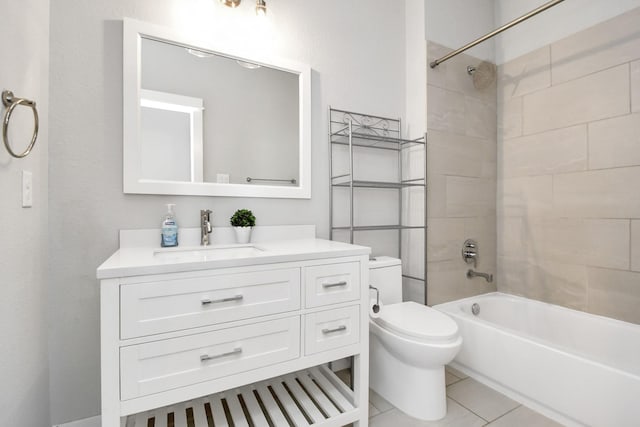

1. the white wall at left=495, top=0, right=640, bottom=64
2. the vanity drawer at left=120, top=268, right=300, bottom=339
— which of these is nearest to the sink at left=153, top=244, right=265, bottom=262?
the vanity drawer at left=120, top=268, right=300, bottom=339

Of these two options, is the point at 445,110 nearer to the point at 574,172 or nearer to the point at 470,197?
the point at 470,197

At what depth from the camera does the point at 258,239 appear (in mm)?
1663

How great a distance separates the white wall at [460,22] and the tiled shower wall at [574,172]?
33 centimetres

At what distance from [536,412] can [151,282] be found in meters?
1.87

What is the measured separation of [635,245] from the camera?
1.76 meters

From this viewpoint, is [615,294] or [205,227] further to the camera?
[615,294]

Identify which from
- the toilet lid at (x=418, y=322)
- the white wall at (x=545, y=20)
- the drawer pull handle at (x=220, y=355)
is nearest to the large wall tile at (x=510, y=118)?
the white wall at (x=545, y=20)

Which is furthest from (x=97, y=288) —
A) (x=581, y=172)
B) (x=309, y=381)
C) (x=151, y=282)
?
(x=581, y=172)

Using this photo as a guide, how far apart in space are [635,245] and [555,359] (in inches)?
36.9

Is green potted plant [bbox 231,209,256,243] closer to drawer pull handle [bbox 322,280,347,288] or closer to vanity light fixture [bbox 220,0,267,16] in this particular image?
drawer pull handle [bbox 322,280,347,288]

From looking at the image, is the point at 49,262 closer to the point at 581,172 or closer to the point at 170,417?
the point at 170,417

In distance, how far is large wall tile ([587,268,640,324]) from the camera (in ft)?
5.79

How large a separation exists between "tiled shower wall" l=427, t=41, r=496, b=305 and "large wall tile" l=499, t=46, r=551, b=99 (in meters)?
0.11

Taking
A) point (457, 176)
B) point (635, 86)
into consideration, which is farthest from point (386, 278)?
point (635, 86)
